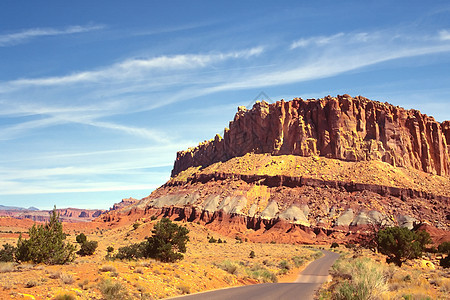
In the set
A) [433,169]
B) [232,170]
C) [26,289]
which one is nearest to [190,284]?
[26,289]

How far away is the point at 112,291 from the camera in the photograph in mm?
13625

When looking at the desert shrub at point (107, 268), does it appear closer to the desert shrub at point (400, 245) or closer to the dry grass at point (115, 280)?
the dry grass at point (115, 280)

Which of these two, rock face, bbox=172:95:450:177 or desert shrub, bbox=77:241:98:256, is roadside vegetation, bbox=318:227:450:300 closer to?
desert shrub, bbox=77:241:98:256

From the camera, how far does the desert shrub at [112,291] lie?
526 inches

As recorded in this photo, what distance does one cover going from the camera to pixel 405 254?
33.3 meters

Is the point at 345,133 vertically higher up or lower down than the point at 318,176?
higher up

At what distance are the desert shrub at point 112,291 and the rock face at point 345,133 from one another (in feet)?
323

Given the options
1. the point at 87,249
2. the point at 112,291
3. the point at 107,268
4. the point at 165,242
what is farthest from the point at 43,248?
the point at 87,249

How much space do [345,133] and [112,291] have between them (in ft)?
338

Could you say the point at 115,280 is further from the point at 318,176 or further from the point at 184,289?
the point at 318,176

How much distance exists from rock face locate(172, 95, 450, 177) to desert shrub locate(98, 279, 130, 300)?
98510 mm

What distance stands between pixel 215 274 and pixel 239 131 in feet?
346

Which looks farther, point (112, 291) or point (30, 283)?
point (112, 291)

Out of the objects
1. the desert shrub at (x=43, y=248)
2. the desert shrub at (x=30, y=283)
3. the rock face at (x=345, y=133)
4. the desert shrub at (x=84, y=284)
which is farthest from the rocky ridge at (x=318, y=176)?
the desert shrub at (x=30, y=283)
